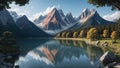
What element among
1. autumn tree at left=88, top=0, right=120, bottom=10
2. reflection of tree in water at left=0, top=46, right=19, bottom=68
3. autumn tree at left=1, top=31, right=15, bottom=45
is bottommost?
reflection of tree in water at left=0, top=46, right=19, bottom=68

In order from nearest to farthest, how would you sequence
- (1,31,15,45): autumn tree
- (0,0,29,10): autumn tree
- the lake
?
(0,0,29,10): autumn tree
the lake
(1,31,15,45): autumn tree

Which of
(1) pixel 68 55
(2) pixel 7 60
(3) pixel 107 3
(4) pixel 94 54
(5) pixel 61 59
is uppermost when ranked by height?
(1) pixel 68 55

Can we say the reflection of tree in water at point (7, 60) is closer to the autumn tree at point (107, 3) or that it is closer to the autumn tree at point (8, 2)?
the autumn tree at point (8, 2)

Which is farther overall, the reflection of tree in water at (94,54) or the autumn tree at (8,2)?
the reflection of tree in water at (94,54)

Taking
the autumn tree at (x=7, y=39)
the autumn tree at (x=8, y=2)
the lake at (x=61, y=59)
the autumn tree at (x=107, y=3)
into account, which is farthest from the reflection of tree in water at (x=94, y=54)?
the autumn tree at (x=8, y=2)

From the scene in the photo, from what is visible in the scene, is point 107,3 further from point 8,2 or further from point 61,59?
point 61,59

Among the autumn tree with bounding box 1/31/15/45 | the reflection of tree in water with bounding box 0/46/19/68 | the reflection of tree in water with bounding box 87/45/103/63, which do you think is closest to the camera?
the reflection of tree in water with bounding box 0/46/19/68

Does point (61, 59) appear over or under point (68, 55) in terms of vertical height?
under

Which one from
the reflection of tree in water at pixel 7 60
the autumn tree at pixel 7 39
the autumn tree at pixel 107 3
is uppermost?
the autumn tree at pixel 7 39

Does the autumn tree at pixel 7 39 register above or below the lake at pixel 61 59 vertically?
above

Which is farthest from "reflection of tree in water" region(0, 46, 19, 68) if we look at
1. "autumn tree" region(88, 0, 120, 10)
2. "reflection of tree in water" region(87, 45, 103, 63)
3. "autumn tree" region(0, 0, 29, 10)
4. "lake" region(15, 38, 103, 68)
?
"reflection of tree in water" region(87, 45, 103, 63)

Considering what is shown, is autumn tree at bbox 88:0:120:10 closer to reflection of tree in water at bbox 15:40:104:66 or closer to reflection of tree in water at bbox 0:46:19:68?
reflection of tree in water at bbox 0:46:19:68

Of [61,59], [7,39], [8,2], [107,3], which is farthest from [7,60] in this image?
[107,3]

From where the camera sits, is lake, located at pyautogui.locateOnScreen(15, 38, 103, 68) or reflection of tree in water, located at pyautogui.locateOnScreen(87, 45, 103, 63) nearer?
lake, located at pyautogui.locateOnScreen(15, 38, 103, 68)
